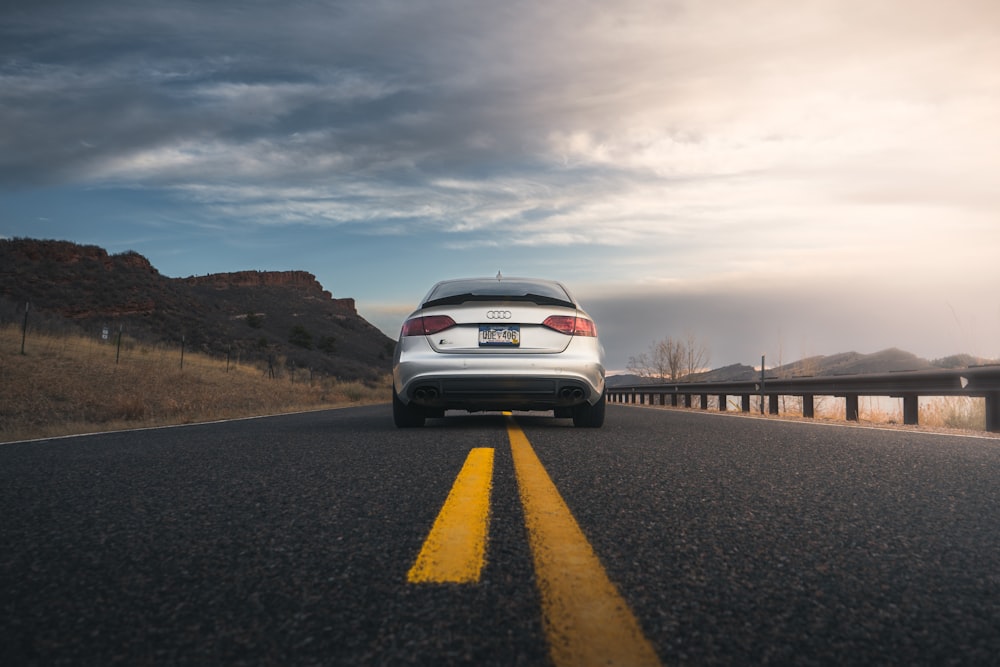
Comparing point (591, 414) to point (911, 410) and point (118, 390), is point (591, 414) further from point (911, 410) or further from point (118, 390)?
point (118, 390)

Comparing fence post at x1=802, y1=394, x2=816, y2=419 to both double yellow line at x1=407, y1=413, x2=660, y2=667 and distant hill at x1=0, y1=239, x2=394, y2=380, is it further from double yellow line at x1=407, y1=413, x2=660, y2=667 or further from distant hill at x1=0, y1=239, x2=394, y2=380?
distant hill at x1=0, y1=239, x2=394, y2=380

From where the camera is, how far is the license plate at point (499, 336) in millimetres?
7250

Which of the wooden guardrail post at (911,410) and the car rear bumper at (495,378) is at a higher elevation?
the car rear bumper at (495,378)

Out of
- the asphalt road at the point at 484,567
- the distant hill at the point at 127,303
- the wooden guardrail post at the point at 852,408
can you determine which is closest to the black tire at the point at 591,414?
the asphalt road at the point at 484,567

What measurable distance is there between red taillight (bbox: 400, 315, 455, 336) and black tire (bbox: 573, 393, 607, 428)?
1.74 m

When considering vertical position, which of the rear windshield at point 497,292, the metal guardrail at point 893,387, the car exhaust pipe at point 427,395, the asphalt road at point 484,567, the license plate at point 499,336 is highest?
the rear windshield at point 497,292

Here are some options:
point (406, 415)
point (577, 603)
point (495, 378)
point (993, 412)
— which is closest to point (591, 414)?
point (495, 378)

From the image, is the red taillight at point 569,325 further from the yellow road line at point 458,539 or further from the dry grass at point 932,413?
the dry grass at point 932,413

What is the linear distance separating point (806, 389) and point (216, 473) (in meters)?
10.7

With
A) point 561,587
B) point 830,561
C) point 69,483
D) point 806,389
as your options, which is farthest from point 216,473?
point 806,389

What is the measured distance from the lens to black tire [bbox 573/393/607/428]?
25.4 ft

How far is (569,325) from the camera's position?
7.37m

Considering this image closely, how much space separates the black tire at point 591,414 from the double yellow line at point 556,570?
13.0 feet

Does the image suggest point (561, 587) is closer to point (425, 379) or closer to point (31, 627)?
point (31, 627)
